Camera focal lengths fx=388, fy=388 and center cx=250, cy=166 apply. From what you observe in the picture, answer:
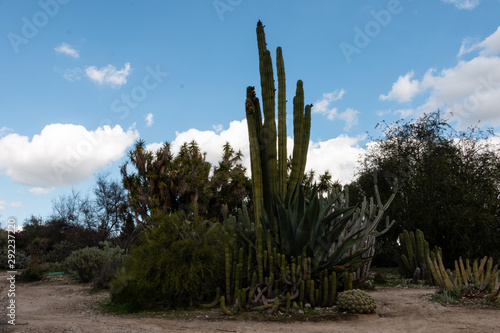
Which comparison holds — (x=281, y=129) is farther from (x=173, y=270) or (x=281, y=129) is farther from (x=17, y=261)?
(x=17, y=261)

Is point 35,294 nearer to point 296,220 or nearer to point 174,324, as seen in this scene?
point 174,324

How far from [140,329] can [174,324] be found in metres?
0.62

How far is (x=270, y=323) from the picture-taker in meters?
5.94

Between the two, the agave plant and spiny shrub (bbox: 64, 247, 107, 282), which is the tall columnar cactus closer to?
the agave plant

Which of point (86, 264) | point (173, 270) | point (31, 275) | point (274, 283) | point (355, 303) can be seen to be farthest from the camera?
point (31, 275)

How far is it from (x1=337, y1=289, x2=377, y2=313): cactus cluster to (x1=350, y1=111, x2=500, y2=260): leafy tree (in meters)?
7.87

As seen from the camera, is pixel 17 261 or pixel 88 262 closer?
pixel 88 262

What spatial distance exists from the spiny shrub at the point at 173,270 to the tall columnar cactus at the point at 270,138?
1.30m

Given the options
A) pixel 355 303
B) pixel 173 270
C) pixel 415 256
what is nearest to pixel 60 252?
pixel 173 270

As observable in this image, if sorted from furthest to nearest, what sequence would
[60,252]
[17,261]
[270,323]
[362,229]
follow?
[60,252], [17,261], [362,229], [270,323]

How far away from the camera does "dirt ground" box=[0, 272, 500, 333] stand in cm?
552

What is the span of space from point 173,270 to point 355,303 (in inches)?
131

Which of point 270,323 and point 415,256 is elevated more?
point 415,256

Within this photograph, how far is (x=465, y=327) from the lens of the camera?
18.3 ft
